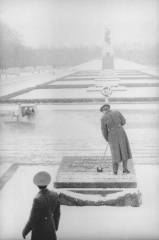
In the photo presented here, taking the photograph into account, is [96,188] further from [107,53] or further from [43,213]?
[107,53]

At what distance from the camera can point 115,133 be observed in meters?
4.54

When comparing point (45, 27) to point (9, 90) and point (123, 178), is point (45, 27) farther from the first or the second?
point (123, 178)

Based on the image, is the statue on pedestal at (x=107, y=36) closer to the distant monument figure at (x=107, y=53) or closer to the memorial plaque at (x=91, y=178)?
the distant monument figure at (x=107, y=53)

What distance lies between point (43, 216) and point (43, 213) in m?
0.03

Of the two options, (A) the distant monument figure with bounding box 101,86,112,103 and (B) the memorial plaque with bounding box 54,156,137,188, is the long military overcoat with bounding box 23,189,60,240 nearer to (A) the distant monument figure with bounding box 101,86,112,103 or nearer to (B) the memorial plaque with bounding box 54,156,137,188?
(B) the memorial plaque with bounding box 54,156,137,188

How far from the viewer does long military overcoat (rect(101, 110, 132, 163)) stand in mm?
4500

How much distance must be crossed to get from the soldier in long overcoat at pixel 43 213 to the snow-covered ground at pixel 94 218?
1.08 metres

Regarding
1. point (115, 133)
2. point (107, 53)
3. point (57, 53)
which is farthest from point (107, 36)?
point (115, 133)

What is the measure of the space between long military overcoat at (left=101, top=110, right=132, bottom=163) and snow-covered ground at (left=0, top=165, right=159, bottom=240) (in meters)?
0.62

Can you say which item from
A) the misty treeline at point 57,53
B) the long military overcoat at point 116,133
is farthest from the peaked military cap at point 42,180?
the misty treeline at point 57,53

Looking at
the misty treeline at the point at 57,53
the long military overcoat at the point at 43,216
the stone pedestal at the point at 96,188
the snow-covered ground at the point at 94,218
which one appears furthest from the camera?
the misty treeline at the point at 57,53

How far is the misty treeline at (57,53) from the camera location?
4973mm

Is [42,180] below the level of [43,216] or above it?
above

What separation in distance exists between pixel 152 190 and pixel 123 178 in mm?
541
